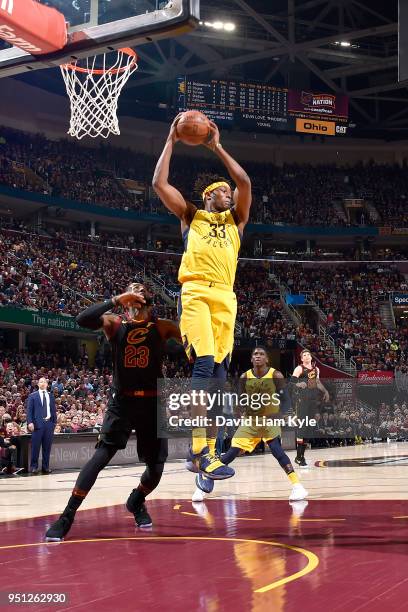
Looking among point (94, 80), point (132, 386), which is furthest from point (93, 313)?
point (94, 80)

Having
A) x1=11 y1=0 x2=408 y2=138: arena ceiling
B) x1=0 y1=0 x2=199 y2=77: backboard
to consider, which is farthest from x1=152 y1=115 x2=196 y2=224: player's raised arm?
x1=11 y1=0 x2=408 y2=138: arena ceiling

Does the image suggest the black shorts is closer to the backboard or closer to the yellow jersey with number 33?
the yellow jersey with number 33

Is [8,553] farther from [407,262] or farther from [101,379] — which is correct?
[407,262]

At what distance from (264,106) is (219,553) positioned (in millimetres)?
28619

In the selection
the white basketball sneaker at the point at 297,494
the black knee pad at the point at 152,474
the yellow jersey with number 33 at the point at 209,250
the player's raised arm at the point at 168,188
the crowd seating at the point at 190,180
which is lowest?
the white basketball sneaker at the point at 297,494

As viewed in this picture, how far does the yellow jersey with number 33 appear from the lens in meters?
5.90

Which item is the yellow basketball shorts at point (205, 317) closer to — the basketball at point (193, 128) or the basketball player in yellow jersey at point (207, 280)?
the basketball player in yellow jersey at point (207, 280)

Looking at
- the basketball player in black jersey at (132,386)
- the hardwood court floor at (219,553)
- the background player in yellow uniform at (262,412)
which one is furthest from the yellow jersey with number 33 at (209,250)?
the background player in yellow uniform at (262,412)

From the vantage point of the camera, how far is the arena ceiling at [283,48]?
3084 centimetres

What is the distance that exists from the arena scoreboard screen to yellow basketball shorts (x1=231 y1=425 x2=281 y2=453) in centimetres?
2292

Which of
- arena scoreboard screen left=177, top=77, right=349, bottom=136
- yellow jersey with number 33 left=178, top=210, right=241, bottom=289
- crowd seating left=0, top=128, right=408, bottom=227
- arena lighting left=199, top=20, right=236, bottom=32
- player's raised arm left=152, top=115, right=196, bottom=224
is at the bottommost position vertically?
yellow jersey with number 33 left=178, top=210, right=241, bottom=289

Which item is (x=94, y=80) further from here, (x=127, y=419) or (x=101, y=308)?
(x=127, y=419)

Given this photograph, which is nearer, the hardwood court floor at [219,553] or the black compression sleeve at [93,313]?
the hardwood court floor at [219,553]

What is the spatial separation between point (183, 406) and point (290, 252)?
68.8 feet
